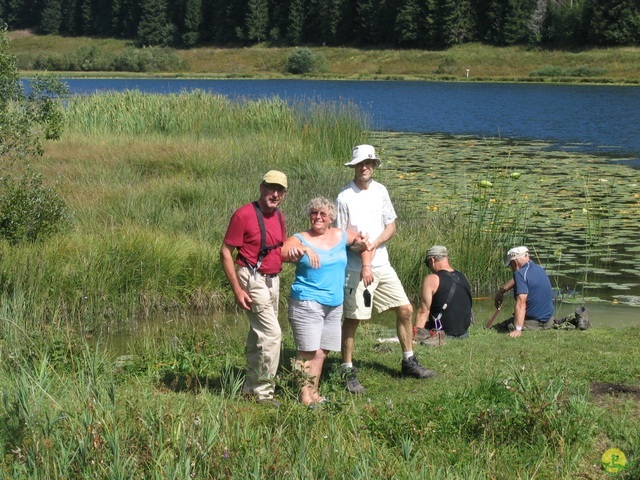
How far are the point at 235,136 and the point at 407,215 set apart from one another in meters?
7.04

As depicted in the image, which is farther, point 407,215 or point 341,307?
point 407,215

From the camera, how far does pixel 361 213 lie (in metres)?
7.07

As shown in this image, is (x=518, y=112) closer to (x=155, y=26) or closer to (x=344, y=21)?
(x=344, y=21)

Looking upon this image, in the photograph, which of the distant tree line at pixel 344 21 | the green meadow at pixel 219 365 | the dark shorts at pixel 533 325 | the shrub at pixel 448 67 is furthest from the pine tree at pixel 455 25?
the dark shorts at pixel 533 325

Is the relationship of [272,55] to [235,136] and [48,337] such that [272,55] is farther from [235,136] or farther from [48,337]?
[48,337]

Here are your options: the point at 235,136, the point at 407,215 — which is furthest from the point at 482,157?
the point at 407,215

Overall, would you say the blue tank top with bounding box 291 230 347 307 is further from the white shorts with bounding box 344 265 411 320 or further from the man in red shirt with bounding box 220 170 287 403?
the white shorts with bounding box 344 265 411 320

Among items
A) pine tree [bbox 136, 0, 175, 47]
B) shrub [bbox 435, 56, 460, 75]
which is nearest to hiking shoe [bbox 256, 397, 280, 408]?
shrub [bbox 435, 56, 460, 75]

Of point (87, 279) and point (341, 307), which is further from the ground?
point (341, 307)

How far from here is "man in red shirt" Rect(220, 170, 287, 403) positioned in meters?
6.52

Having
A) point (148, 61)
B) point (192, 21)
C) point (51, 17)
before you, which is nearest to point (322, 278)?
point (148, 61)

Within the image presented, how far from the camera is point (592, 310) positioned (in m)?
10.8

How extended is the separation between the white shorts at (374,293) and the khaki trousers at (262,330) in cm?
59

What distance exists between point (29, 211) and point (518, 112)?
32.5 m
